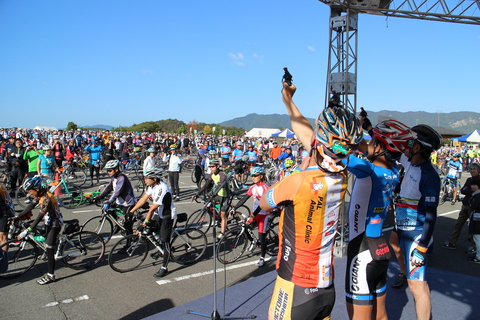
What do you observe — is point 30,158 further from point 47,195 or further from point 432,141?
point 432,141

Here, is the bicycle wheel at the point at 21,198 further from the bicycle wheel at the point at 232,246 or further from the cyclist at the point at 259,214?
the cyclist at the point at 259,214

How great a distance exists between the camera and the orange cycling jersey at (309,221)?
68.6 inches

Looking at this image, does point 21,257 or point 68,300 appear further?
point 21,257

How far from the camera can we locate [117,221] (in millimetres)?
6164

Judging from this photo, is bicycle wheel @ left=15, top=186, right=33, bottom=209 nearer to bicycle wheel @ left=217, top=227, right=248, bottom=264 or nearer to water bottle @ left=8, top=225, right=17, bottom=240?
water bottle @ left=8, top=225, right=17, bottom=240

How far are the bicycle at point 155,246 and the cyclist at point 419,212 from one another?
371cm

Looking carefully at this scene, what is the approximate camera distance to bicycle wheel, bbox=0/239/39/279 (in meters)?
5.09

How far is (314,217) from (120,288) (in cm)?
410

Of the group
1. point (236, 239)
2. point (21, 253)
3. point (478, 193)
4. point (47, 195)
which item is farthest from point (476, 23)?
point (21, 253)

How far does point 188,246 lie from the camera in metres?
6.03

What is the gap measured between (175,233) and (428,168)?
4170mm

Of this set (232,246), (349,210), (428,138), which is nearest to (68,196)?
(232,246)

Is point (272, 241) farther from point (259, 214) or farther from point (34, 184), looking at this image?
point (34, 184)

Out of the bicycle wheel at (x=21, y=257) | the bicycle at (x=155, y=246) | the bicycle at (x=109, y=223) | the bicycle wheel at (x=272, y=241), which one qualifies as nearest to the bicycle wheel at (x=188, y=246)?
the bicycle at (x=155, y=246)
